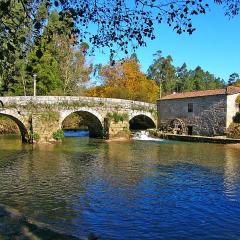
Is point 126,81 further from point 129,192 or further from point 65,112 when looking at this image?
point 129,192

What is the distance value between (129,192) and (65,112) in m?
20.2

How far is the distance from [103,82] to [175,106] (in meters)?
19.3

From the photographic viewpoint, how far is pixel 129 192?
46.5 ft

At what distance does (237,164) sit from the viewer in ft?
66.6

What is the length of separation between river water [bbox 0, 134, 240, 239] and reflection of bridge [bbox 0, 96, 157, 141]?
295 inches

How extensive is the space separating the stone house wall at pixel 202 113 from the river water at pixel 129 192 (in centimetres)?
864

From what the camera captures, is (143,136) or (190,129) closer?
(190,129)

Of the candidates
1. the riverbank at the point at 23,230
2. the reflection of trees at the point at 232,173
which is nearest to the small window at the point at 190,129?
Answer: the reflection of trees at the point at 232,173

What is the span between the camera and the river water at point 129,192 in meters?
10.4

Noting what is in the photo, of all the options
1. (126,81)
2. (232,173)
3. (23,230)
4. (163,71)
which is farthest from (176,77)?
(23,230)

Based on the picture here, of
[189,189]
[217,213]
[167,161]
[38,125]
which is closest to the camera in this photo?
[217,213]

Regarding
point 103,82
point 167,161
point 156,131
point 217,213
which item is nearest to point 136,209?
point 217,213

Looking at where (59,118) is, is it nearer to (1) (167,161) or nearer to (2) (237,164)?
(1) (167,161)

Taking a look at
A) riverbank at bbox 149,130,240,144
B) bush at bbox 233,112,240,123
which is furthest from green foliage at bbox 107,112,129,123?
bush at bbox 233,112,240,123
